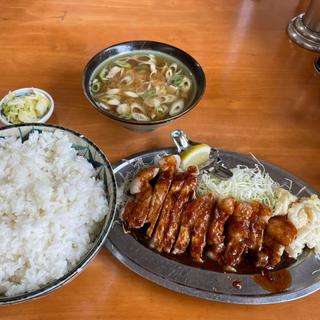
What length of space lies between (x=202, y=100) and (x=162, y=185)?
26.5 inches

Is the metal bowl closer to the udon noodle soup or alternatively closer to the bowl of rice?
the udon noodle soup

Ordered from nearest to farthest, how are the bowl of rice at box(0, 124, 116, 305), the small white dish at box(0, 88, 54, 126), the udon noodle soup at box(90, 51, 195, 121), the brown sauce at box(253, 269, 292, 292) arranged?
the bowl of rice at box(0, 124, 116, 305) → the brown sauce at box(253, 269, 292, 292) → the small white dish at box(0, 88, 54, 126) → the udon noodle soup at box(90, 51, 195, 121)

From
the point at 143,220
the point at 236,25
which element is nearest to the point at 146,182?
the point at 143,220

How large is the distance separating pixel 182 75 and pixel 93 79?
1.35 ft

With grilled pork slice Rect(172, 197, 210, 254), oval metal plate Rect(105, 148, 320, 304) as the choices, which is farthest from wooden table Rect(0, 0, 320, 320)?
grilled pork slice Rect(172, 197, 210, 254)

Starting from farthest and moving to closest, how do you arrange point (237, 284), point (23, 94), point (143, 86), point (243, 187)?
point (143, 86) → point (23, 94) → point (243, 187) → point (237, 284)

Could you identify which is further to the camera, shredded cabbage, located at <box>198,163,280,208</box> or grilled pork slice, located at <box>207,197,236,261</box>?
shredded cabbage, located at <box>198,163,280,208</box>

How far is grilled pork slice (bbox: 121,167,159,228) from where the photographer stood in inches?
52.6

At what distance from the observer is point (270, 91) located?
1.97 metres

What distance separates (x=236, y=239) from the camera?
1.30 m

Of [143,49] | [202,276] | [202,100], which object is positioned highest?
[143,49]

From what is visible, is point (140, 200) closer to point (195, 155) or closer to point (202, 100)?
point (195, 155)

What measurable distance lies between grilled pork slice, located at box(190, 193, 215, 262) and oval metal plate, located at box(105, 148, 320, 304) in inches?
2.0

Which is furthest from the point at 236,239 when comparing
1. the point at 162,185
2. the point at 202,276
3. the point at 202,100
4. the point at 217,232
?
the point at 202,100
